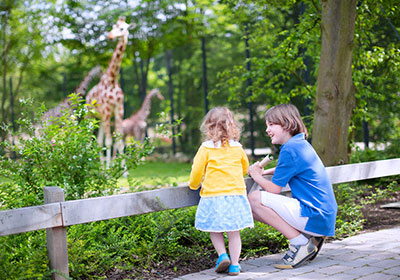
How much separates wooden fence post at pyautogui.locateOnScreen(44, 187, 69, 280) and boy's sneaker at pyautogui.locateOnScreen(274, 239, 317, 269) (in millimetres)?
1717

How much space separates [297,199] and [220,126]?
902mm

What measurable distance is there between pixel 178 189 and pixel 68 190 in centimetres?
117

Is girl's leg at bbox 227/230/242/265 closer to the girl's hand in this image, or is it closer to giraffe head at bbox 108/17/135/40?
the girl's hand

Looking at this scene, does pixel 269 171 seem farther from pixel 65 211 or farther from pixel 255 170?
pixel 65 211

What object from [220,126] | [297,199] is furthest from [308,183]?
[220,126]

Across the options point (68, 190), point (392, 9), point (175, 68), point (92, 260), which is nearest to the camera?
point (92, 260)

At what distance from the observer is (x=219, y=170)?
3818 mm

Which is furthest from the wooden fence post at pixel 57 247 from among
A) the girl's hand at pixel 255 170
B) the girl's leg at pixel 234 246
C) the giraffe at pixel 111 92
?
the giraffe at pixel 111 92

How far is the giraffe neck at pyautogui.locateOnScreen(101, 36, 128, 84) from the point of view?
1223 centimetres

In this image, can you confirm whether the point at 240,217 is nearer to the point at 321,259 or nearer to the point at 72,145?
the point at 321,259

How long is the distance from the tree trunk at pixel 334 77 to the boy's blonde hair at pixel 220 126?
2.40 m

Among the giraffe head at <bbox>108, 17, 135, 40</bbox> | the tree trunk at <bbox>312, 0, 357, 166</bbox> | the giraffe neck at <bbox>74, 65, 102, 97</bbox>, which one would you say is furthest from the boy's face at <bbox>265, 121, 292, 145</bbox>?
the giraffe head at <bbox>108, 17, 135, 40</bbox>

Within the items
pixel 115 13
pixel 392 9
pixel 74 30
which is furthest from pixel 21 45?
pixel 392 9

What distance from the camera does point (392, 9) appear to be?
23.5 ft
